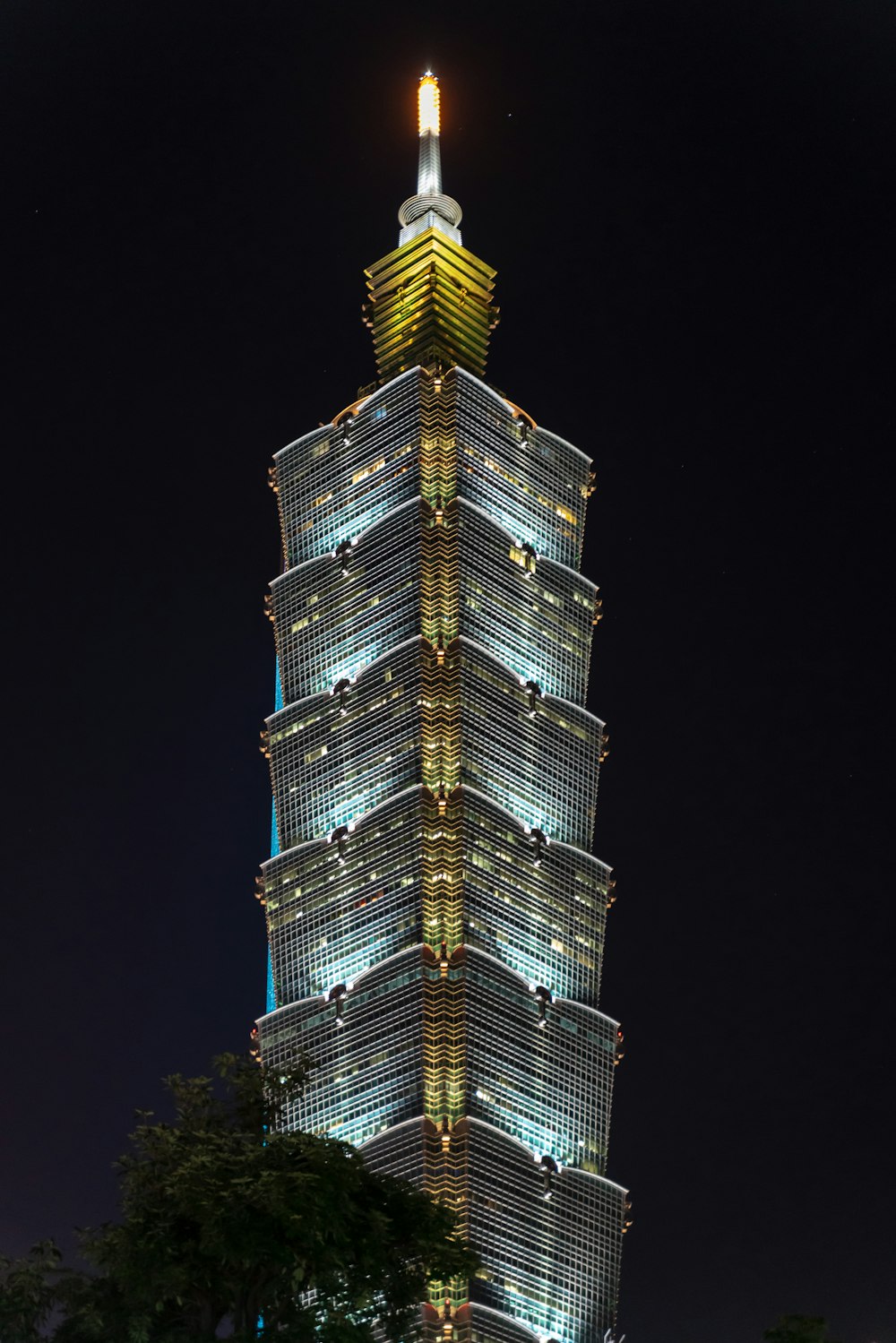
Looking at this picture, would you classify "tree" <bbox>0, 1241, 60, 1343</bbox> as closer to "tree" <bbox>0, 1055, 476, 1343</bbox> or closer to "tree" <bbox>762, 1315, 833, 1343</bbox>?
"tree" <bbox>0, 1055, 476, 1343</bbox>

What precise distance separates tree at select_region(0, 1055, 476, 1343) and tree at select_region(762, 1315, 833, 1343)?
33507mm

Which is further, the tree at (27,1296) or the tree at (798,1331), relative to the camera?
the tree at (798,1331)

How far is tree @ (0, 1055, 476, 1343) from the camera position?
3255 inches

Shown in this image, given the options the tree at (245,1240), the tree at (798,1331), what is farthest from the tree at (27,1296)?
the tree at (798,1331)

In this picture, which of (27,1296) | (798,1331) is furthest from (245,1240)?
(798,1331)

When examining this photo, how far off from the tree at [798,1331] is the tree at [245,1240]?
33.5m

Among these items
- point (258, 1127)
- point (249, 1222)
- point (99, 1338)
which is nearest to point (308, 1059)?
point (258, 1127)

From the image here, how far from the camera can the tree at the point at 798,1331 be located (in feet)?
377

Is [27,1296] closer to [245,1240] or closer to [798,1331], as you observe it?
[245,1240]

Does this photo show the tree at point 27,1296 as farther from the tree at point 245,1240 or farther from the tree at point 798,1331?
the tree at point 798,1331

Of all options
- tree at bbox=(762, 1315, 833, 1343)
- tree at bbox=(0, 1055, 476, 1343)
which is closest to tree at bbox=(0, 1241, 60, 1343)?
tree at bbox=(0, 1055, 476, 1343)

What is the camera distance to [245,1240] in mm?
82562

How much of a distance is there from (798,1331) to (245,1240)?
4700 centimetres

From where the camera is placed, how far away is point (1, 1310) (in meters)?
82.6
